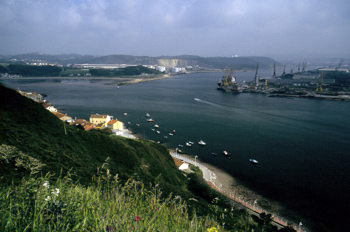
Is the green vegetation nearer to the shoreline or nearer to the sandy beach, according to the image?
the shoreline

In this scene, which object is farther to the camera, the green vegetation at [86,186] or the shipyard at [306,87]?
the shipyard at [306,87]

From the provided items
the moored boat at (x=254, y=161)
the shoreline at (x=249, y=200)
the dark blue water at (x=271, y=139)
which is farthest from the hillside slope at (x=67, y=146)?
the moored boat at (x=254, y=161)

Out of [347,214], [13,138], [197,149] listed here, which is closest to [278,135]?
[197,149]

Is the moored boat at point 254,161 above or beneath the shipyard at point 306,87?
beneath

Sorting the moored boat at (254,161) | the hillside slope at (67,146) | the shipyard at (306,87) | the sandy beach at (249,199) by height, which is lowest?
the sandy beach at (249,199)

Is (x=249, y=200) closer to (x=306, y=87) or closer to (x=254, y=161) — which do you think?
(x=254, y=161)

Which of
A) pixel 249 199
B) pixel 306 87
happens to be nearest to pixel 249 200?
pixel 249 199

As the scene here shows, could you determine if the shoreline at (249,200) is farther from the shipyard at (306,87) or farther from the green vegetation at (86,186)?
the shipyard at (306,87)
